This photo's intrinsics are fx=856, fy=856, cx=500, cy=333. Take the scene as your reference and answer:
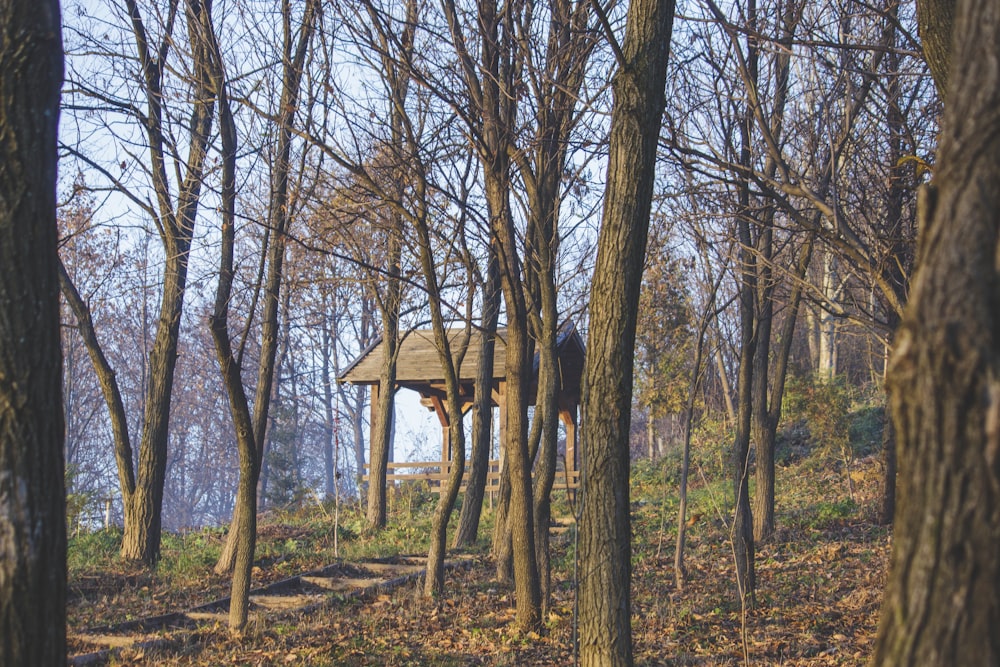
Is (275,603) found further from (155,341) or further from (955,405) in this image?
(955,405)

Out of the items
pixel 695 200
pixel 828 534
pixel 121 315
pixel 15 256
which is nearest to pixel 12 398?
pixel 15 256

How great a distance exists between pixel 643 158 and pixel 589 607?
2791 millimetres

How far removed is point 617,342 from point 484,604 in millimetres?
4791

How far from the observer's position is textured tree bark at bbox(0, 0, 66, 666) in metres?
3.21

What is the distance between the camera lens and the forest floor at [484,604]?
7117mm

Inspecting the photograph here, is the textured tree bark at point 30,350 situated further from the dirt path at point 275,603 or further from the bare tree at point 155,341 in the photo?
the bare tree at point 155,341

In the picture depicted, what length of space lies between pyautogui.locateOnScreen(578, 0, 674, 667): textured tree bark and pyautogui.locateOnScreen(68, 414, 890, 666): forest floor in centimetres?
131

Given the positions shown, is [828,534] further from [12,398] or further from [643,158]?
[12,398]

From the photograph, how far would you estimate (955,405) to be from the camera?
2.13 meters

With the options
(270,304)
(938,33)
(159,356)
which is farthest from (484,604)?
(938,33)

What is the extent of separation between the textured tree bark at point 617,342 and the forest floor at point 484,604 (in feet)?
4.28

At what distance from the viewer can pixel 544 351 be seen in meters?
8.38

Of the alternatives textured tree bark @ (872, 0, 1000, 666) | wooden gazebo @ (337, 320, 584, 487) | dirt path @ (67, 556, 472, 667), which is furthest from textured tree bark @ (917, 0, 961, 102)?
wooden gazebo @ (337, 320, 584, 487)

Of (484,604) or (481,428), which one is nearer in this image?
(484,604)
